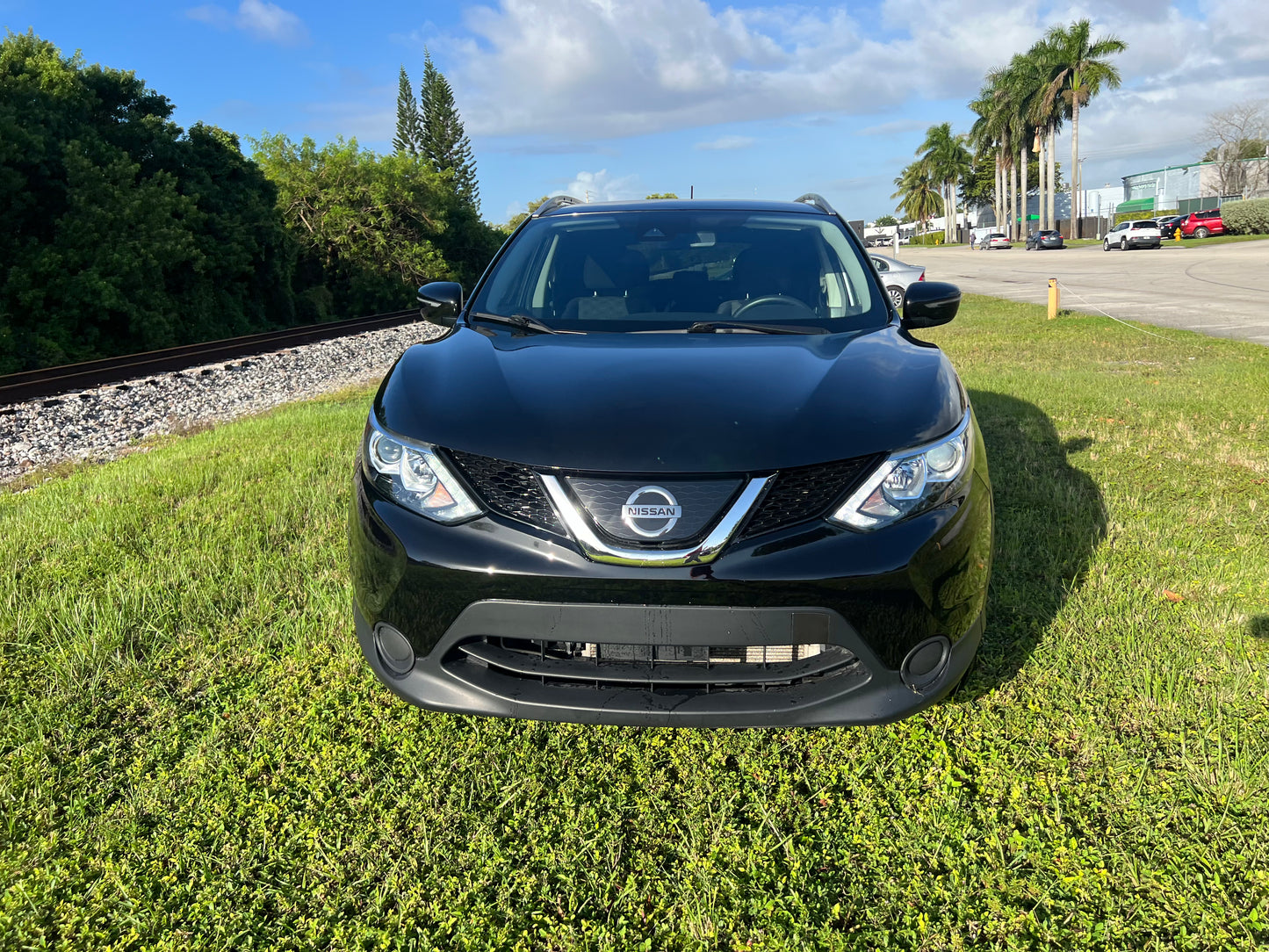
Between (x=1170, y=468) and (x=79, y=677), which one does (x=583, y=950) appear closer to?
(x=79, y=677)

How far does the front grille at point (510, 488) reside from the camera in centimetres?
224

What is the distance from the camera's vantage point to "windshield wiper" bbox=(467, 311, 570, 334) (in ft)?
10.6

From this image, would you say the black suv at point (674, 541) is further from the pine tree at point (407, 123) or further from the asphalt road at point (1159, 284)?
the pine tree at point (407, 123)

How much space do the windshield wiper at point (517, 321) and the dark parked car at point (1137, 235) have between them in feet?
164

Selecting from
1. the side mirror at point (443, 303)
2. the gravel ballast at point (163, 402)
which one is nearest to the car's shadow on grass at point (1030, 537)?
the side mirror at point (443, 303)

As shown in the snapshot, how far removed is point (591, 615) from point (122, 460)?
5778mm

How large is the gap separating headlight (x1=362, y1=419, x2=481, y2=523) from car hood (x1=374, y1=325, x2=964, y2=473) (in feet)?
0.18

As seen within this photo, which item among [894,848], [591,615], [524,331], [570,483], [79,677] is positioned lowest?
[894,848]

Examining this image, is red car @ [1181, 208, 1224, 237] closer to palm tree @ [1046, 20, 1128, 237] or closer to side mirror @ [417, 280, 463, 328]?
palm tree @ [1046, 20, 1128, 237]

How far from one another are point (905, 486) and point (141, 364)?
12.7 m

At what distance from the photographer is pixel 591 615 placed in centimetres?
220

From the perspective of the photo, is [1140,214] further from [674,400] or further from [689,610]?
[689,610]

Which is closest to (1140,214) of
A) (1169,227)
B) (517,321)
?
(1169,227)

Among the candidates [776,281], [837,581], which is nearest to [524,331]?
[776,281]
